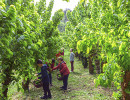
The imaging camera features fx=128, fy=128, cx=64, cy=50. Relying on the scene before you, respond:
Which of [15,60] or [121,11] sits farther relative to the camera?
[15,60]

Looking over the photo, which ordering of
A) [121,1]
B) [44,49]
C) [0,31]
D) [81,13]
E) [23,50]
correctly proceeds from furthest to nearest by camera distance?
1. [81,13]
2. [44,49]
3. [23,50]
4. [121,1]
5. [0,31]

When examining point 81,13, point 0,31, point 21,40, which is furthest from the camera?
point 81,13

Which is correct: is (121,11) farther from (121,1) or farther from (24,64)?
(24,64)

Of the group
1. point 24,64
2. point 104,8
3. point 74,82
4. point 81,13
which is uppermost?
point 81,13

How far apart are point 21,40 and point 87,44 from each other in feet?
6.19

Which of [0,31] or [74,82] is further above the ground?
[0,31]

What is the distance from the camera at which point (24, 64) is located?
4129mm

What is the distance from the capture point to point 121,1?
10.8 ft

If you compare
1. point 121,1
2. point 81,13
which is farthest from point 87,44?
point 81,13

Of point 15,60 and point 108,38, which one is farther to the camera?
point 15,60

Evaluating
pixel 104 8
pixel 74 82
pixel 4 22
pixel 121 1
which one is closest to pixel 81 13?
pixel 74 82

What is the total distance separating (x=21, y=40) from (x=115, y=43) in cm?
252

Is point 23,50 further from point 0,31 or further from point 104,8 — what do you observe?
point 104,8

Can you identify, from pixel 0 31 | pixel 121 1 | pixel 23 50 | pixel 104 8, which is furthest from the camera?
pixel 104 8
